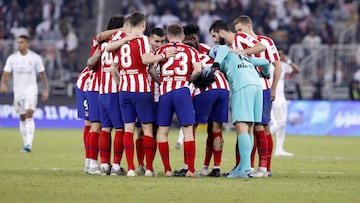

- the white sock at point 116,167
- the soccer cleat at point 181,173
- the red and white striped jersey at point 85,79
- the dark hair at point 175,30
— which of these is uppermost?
the dark hair at point 175,30

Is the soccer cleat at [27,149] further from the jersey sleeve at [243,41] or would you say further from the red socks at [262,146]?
the jersey sleeve at [243,41]

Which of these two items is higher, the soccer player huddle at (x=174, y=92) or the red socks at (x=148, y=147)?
the soccer player huddle at (x=174, y=92)

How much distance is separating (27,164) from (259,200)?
7258 millimetres

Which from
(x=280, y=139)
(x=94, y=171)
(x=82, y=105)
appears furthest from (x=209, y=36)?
(x=94, y=171)

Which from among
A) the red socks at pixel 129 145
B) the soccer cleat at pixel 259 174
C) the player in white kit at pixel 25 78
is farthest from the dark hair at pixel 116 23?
the player in white kit at pixel 25 78

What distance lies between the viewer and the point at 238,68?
16.5 m

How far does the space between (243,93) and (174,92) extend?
3.73ft

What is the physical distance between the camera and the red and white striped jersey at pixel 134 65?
16.1 m

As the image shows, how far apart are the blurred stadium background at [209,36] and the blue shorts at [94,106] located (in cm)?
1776

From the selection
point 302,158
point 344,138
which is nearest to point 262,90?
point 302,158

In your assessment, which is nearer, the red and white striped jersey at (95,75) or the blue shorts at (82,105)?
the red and white striped jersey at (95,75)

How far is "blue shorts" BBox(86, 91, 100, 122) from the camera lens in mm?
17094

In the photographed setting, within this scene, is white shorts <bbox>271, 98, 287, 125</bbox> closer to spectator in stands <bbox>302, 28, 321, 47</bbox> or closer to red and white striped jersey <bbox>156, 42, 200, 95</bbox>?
red and white striped jersey <bbox>156, 42, 200, 95</bbox>

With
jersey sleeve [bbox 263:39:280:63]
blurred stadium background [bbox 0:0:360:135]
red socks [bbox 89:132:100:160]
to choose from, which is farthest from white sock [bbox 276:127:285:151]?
blurred stadium background [bbox 0:0:360:135]
